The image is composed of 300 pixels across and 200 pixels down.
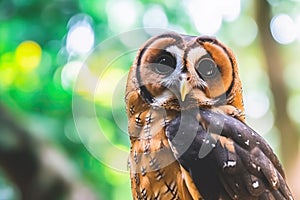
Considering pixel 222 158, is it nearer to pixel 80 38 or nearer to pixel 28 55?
pixel 80 38

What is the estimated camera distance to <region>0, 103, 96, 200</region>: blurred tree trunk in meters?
1.46

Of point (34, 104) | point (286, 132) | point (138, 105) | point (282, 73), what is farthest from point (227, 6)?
point (138, 105)

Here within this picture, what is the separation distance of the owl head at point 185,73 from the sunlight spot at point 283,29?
0.78 m

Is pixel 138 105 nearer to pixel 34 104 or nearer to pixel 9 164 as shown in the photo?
pixel 9 164

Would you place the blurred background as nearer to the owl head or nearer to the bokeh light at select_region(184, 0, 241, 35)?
the bokeh light at select_region(184, 0, 241, 35)

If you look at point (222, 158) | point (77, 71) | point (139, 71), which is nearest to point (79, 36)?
point (77, 71)

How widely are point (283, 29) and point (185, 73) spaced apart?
101cm

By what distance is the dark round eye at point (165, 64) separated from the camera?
30.7 inches

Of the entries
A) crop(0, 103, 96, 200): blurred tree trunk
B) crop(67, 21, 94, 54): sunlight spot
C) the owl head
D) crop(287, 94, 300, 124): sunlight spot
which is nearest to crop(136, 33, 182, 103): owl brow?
the owl head

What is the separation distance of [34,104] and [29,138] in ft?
0.92

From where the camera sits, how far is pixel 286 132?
1547 mm

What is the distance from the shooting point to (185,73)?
77 cm

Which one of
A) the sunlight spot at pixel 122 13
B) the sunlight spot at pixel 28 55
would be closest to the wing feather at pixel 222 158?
the sunlight spot at pixel 122 13

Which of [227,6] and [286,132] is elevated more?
[227,6]
